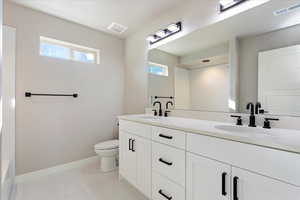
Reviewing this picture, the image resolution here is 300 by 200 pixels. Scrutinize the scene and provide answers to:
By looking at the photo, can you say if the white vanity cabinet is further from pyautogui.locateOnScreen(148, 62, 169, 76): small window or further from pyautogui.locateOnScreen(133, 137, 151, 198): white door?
pyautogui.locateOnScreen(148, 62, 169, 76): small window

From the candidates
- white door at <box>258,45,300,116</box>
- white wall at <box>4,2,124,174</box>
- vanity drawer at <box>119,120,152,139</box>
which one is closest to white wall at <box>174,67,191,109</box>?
vanity drawer at <box>119,120,152,139</box>

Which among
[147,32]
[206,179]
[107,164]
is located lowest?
[107,164]

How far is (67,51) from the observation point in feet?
7.88

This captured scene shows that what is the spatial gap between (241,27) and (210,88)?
2.11 ft

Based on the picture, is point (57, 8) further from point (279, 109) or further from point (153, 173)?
point (279, 109)

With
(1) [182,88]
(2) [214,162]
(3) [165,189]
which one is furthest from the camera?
(1) [182,88]

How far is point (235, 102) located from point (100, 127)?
213cm

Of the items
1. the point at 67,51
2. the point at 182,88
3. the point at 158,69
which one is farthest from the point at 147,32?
the point at 67,51

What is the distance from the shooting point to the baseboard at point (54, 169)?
6.31 feet

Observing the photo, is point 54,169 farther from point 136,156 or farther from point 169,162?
point 169,162

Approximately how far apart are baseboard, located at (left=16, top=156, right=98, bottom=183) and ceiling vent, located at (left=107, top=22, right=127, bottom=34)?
222 cm

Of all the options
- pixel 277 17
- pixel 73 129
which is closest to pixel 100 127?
pixel 73 129

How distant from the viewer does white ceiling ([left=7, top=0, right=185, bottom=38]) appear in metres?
1.90

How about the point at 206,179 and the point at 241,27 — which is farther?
the point at 241,27
